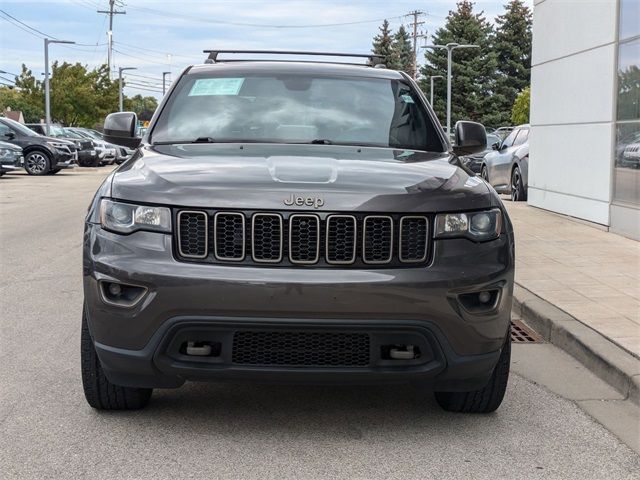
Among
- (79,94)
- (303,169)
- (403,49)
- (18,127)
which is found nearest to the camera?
(303,169)

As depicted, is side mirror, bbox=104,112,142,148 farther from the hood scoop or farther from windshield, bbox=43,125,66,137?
windshield, bbox=43,125,66,137

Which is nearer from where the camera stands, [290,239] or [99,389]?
[290,239]

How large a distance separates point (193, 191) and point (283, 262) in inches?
19.4

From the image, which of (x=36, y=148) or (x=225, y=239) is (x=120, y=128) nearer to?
(x=225, y=239)

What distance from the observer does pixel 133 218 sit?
389cm

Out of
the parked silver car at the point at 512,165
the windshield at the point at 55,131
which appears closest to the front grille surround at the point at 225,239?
the parked silver car at the point at 512,165

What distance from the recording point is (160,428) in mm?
4211

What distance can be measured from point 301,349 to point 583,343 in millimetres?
2504

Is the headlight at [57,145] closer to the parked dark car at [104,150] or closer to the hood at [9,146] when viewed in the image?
the hood at [9,146]

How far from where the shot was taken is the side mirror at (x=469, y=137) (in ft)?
18.2

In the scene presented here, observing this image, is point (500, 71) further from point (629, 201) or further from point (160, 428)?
point (160, 428)

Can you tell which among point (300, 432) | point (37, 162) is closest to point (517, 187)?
point (300, 432)

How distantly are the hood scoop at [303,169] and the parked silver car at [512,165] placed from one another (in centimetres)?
1271

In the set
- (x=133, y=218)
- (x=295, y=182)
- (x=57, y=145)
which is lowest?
(x=57, y=145)
